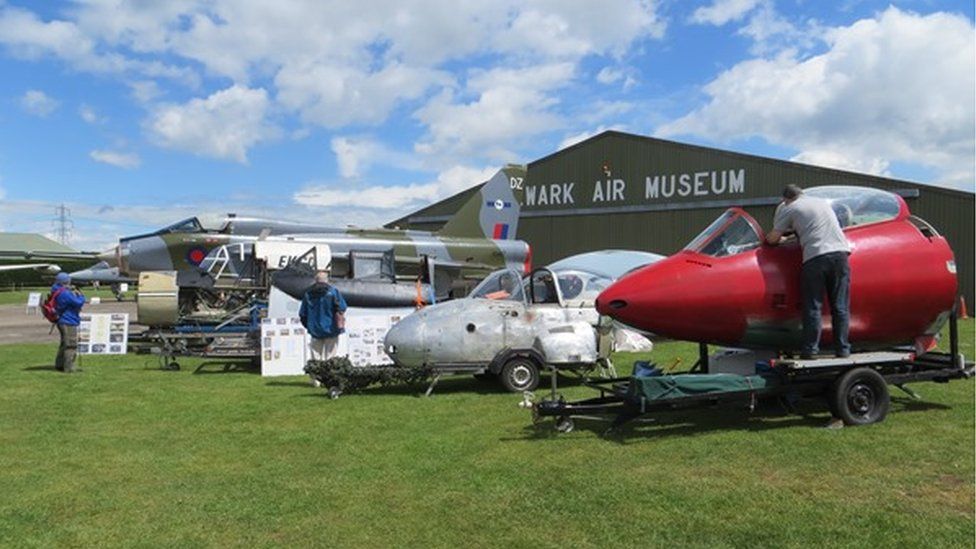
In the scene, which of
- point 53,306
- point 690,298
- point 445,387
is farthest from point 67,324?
point 690,298

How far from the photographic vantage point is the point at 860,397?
7000mm

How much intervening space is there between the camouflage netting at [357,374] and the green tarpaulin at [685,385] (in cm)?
364

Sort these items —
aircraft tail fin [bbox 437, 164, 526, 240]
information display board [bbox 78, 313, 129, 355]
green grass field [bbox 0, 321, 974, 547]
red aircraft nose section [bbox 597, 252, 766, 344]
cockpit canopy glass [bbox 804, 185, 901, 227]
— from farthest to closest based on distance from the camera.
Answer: aircraft tail fin [bbox 437, 164, 526, 240]
information display board [bbox 78, 313, 129, 355]
cockpit canopy glass [bbox 804, 185, 901, 227]
red aircraft nose section [bbox 597, 252, 766, 344]
green grass field [bbox 0, 321, 974, 547]

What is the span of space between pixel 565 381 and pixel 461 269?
11379 mm

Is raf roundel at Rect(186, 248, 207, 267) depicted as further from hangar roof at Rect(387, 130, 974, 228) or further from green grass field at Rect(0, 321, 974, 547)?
hangar roof at Rect(387, 130, 974, 228)

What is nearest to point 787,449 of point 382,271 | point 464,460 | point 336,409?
point 464,460

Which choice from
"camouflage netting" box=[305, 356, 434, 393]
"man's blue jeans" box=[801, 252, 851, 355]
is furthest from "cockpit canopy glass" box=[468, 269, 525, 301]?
"man's blue jeans" box=[801, 252, 851, 355]

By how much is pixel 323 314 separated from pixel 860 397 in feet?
23.5

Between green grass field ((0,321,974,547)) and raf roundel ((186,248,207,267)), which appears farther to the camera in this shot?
raf roundel ((186,248,207,267))

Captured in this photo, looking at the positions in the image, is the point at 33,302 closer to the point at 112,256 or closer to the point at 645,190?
the point at 112,256

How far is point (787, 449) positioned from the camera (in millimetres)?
6047

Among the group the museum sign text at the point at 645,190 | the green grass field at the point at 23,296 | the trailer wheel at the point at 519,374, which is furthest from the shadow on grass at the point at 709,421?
the green grass field at the point at 23,296

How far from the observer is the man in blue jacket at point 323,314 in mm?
10688

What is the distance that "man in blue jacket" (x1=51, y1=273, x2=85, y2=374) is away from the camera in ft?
41.4
